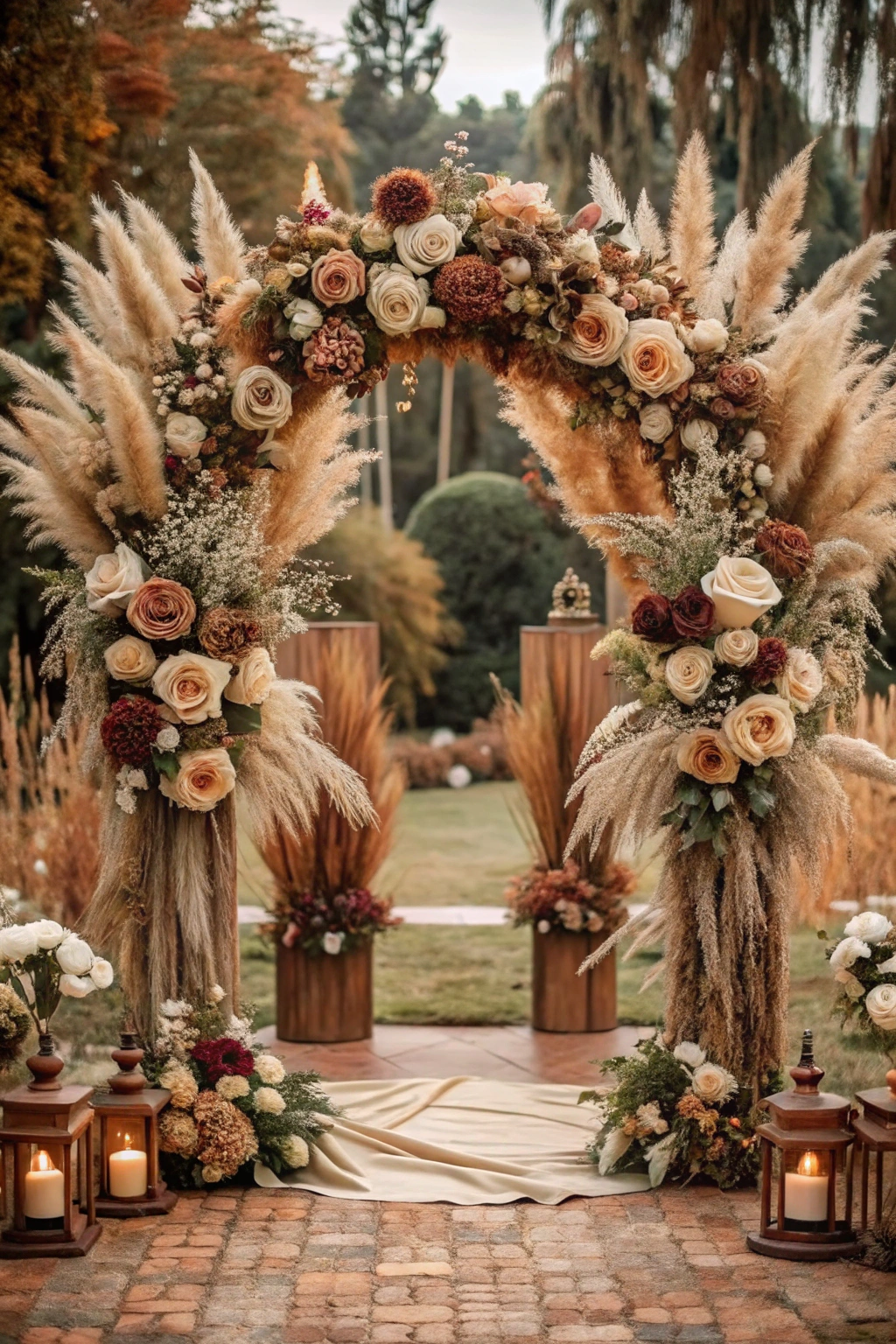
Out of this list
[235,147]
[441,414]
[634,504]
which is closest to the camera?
[634,504]

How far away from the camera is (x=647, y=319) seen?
13.6 ft

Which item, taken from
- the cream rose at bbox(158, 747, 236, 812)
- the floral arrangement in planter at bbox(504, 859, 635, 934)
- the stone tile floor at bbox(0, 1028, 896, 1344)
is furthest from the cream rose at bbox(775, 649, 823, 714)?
the floral arrangement in planter at bbox(504, 859, 635, 934)

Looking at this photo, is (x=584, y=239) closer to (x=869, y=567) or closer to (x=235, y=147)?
(x=869, y=567)

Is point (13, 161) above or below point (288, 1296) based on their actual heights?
Result: above

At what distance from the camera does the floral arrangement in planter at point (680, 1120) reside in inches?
161

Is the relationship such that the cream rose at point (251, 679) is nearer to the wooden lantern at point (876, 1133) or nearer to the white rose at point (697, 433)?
the white rose at point (697, 433)

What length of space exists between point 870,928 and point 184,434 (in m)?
2.13

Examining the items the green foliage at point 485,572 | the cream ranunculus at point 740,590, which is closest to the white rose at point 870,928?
the cream ranunculus at point 740,590

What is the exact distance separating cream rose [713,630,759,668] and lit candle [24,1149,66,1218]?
79.7 inches

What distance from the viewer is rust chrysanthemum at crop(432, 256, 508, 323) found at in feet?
13.3

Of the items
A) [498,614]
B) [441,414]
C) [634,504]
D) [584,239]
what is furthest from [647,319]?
[441,414]

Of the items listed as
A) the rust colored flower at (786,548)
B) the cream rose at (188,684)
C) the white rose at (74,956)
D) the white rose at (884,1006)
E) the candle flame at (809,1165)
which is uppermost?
the rust colored flower at (786,548)

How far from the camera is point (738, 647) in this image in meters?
3.95

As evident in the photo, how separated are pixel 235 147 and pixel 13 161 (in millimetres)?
3576
